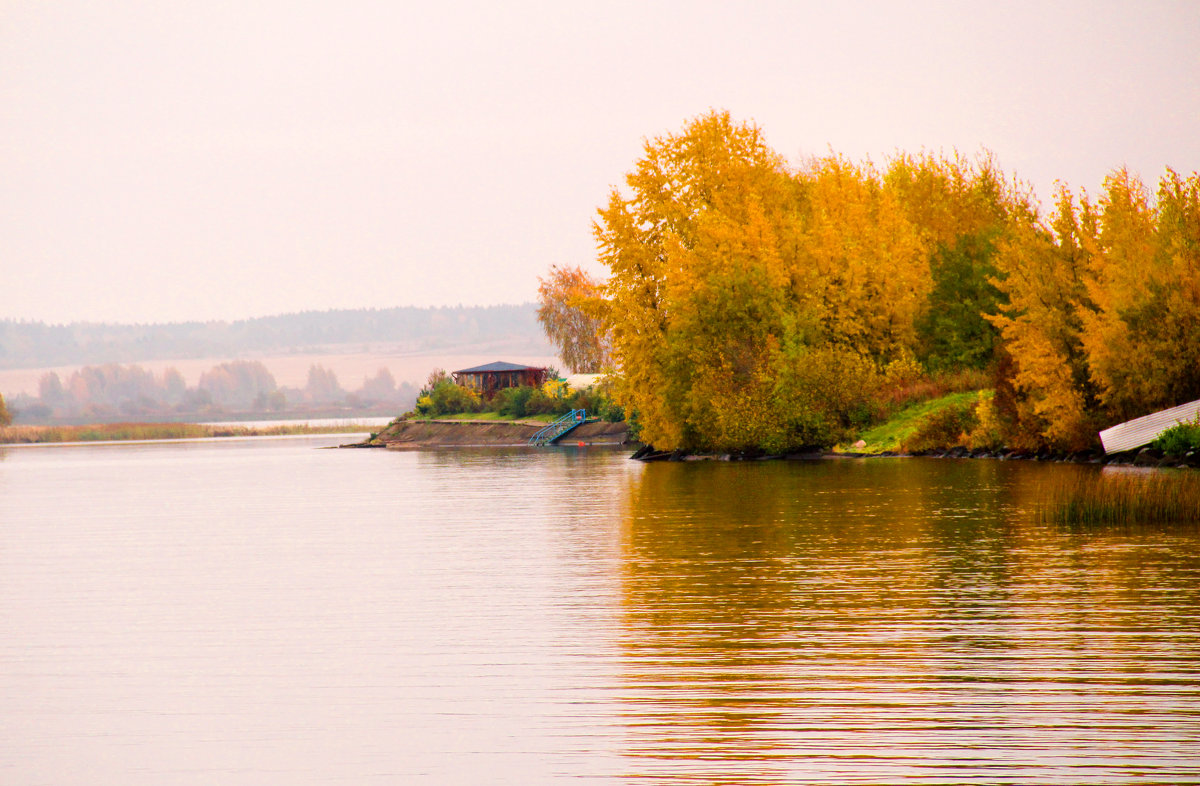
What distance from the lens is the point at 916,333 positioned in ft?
153

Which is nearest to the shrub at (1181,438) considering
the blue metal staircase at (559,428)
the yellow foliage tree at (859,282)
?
the yellow foliage tree at (859,282)

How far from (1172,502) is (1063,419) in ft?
45.7

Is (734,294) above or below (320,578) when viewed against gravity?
above

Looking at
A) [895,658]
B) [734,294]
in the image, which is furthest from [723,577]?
[734,294]

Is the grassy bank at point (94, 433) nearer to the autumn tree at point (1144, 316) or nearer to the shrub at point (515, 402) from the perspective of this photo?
the shrub at point (515, 402)

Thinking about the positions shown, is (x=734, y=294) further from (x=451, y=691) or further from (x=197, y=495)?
(x=451, y=691)

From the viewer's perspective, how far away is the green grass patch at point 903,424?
39281 mm

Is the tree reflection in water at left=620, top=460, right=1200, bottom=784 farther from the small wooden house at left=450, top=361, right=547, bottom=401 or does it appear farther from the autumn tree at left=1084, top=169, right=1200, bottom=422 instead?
the small wooden house at left=450, top=361, right=547, bottom=401

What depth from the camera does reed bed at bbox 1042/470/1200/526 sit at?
1711 centimetres

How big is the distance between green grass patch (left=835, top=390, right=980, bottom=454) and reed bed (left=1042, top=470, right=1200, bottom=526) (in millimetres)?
16203

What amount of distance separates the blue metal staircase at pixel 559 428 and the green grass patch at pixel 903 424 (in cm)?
3669

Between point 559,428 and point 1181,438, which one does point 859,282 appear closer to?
point 1181,438

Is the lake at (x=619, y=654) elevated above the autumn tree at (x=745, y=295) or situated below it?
below

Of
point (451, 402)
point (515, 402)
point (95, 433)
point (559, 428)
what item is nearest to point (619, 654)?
point (559, 428)
